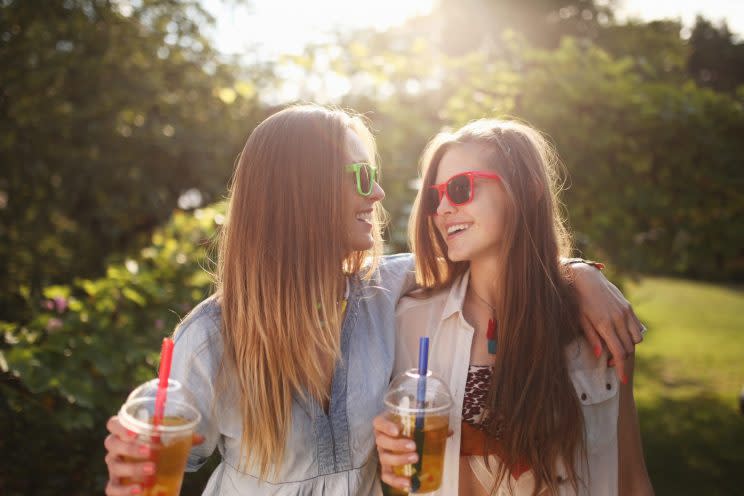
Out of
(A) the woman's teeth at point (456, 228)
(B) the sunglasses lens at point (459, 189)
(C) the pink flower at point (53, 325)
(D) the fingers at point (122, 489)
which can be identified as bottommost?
(C) the pink flower at point (53, 325)

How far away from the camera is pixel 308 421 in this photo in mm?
1986

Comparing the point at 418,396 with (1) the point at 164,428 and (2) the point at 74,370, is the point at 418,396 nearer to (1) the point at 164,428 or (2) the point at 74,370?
(1) the point at 164,428

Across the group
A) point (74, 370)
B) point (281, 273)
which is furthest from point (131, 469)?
point (74, 370)

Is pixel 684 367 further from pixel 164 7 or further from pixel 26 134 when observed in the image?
pixel 26 134

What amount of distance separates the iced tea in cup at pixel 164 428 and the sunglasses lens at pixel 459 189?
1157 millimetres

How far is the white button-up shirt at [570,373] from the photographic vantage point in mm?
2146

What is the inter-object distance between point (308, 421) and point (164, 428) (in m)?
0.63

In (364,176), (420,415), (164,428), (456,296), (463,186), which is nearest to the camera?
(164,428)

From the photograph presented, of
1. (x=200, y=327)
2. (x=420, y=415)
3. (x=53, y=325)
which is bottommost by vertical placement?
(x=53, y=325)

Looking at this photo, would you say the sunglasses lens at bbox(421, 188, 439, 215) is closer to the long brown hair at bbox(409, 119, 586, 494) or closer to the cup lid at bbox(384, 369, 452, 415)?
the long brown hair at bbox(409, 119, 586, 494)

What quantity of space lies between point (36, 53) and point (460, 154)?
15.6 feet

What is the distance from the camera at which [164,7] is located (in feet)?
19.8

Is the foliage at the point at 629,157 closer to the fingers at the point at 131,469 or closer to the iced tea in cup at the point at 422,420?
the iced tea in cup at the point at 422,420

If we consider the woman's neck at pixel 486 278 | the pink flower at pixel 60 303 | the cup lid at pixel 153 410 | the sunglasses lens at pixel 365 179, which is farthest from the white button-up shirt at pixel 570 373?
the pink flower at pixel 60 303
